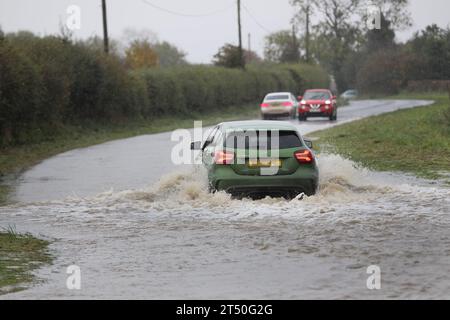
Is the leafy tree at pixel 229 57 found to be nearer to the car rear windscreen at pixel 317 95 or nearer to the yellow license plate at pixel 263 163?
the car rear windscreen at pixel 317 95

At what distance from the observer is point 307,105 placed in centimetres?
4488

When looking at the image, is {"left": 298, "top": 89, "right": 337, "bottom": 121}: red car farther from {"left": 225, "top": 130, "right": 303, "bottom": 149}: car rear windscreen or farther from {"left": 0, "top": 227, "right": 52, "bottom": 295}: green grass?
{"left": 0, "top": 227, "right": 52, "bottom": 295}: green grass

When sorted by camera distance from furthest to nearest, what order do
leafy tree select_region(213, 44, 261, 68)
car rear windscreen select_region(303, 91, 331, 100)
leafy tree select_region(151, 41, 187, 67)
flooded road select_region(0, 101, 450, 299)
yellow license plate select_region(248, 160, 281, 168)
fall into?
leafy tree select_region(151, 41, 187, 67) → leafy tree select_region(213, 44, 261, 68) → car rear windscreen select_region(303, 91, 331, 100) → yellow license plate select_region(248, 160, 281, 168) → flooded road select_region(0, 101, 450, 299)

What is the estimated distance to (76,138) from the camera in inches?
1332

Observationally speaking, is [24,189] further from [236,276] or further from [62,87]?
[62,87]

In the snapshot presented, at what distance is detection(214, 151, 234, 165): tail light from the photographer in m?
14.3

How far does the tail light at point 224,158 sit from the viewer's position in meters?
14.3

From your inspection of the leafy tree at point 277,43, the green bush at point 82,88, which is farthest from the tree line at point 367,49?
the green bush at point 82,88

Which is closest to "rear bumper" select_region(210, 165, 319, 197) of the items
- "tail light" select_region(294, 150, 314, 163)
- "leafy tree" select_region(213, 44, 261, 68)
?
"tail light" select_region(294, 150, 314, 163)

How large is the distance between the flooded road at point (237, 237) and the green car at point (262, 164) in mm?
228

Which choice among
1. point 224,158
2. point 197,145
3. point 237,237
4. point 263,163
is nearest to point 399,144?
point 197,145

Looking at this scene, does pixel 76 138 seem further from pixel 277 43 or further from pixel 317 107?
pixel 277 43

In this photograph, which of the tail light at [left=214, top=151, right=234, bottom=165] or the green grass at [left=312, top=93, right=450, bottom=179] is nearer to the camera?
the tail light at [left=214, top=151, right=234, bottom=165]

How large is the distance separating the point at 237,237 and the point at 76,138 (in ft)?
75.0
